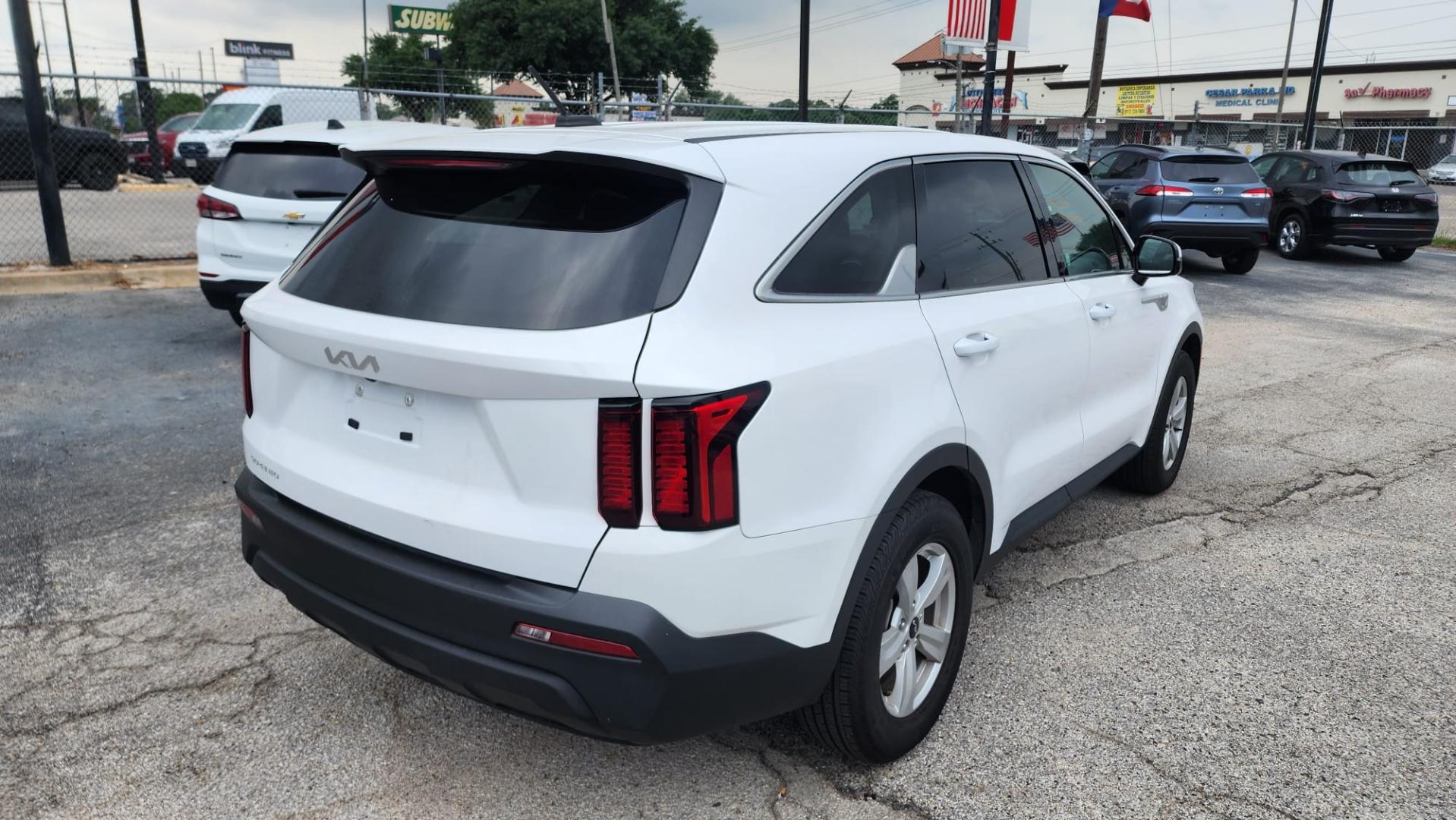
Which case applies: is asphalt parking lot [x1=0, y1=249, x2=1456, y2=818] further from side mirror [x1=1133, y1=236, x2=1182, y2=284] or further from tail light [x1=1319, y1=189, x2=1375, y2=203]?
tail light [x1=1319, y1=189, x2=1375, y2=203]

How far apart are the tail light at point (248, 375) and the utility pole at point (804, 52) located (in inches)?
458

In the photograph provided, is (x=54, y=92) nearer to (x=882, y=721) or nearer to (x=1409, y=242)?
(x=882, y=721)

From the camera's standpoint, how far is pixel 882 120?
951 inches

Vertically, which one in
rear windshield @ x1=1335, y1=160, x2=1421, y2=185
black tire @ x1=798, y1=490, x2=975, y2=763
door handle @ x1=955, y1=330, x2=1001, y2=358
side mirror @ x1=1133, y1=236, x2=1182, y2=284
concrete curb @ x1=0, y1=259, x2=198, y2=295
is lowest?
concrete curb @ x1=0, y1=259, x2=198, y2=295

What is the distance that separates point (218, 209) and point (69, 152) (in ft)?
45.4

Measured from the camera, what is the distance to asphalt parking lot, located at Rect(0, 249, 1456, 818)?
2748 mm

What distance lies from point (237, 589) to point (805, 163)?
8.76 ft

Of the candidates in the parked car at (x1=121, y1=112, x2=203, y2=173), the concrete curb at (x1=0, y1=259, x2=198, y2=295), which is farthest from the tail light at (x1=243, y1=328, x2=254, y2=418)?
the parked car at (x1=121, y1=112, x2=203, y2=173)

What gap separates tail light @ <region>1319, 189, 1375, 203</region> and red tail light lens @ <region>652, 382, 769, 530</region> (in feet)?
51.5

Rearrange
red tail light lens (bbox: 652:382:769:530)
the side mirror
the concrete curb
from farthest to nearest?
the concrete curb, the side mirror, red tail light lens (bbox: 652:382:769:530)

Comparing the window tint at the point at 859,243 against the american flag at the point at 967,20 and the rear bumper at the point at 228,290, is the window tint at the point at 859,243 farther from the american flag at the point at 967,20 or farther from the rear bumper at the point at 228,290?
the american flag at the point at 967,20

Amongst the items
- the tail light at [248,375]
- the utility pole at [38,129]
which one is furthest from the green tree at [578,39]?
the tail light at [248,375]

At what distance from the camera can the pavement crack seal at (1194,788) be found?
8.88 feet

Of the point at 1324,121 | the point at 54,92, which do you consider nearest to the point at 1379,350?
the point at 54,92
